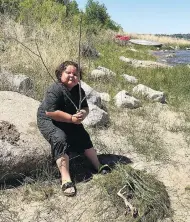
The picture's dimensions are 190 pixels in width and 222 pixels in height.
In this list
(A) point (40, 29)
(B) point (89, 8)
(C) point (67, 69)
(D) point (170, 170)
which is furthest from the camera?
(B) point (89, 8)

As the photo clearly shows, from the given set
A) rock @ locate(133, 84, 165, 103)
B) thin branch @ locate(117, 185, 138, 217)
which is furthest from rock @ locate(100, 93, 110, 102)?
thin branch @ locate(117, 185, 138, 217)

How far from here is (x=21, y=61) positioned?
26.1 ft

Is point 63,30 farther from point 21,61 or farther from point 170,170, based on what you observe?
point 170,170

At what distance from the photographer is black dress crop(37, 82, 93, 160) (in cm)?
387

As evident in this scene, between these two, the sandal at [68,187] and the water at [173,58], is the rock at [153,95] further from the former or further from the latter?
the water at [173,58]

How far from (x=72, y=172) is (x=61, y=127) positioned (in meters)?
0.53

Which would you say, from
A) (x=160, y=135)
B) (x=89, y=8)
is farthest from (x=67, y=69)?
(x=89, y=8)

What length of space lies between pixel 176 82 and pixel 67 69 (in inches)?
234

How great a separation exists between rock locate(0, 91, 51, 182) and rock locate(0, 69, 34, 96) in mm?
1679

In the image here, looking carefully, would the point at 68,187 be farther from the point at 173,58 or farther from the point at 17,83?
the point at 173,58

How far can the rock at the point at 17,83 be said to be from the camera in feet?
19.8

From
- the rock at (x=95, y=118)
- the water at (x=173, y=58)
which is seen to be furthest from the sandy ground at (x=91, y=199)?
the water at (x=173, y=58)

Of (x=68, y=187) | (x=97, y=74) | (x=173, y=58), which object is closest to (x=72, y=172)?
(x=68, y=187)

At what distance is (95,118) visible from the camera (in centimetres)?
557
